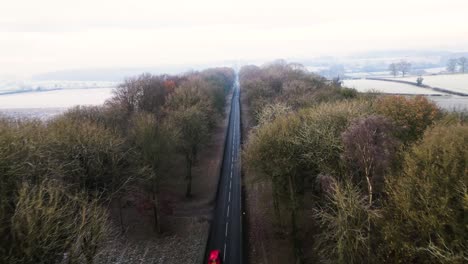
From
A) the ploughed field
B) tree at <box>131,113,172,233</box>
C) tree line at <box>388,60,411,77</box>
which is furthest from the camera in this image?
tree line at <box>388,60,411,77</box>

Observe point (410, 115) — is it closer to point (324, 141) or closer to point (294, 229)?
point (324, 141)

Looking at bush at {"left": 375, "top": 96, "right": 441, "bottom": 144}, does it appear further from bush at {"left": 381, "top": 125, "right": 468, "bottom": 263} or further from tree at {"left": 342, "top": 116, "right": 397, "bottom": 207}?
bush at {"left": 381, "top": 125, "right": 468, "bottom": 263}

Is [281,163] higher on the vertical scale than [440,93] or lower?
higher

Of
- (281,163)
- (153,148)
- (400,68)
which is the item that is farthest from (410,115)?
(400,68)

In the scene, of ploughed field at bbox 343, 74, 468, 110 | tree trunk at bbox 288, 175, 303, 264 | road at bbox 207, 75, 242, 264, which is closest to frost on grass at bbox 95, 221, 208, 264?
road at bbox 207, 75, 242, 264

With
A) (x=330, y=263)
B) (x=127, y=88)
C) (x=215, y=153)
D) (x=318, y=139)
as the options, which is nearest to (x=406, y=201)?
(x=330, y=263)

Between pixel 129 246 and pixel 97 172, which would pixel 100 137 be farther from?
pixel 129 246
